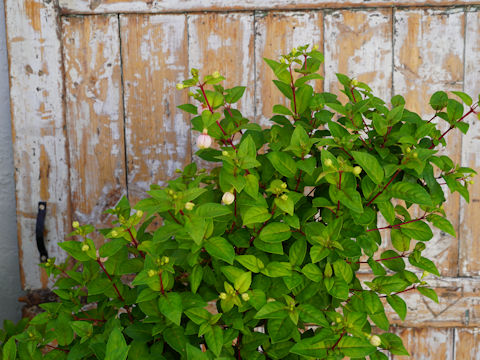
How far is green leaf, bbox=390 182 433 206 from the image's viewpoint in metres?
0.84

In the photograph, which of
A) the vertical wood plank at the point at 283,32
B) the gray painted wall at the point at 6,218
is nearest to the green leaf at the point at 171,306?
the vertical wood plank at the point at 283,32

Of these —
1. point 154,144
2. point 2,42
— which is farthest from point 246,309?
point 2,42

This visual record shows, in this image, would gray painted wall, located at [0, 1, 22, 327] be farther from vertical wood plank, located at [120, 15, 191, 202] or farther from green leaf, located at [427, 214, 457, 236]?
green leaf, located at [427, 214, 457, 236]

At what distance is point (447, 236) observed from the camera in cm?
146

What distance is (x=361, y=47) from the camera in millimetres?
1381

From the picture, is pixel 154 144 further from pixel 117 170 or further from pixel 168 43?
pixel 168 43

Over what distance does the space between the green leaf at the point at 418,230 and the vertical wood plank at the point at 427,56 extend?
58cm

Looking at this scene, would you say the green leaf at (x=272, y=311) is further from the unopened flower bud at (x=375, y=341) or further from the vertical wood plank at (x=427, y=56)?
the vertical wood plank at (x=427, y=56)

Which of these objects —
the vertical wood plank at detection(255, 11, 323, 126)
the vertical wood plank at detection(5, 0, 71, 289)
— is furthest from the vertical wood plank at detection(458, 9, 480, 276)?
the vertical wood plank at detection(5, 0, 71, 289)

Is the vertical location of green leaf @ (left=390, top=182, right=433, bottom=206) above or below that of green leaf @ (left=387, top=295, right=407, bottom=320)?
above

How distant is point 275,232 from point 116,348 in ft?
1.16

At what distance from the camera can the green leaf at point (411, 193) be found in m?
0.84

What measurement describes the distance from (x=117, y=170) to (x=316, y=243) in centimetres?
78

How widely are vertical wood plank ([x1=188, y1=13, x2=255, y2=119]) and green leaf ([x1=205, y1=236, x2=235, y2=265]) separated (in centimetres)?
67
